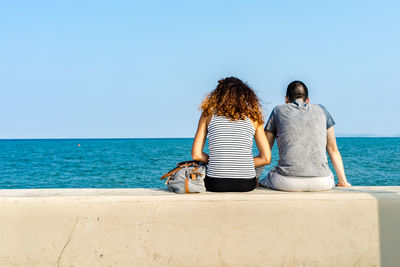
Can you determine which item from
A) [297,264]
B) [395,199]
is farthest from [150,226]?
[395,199]

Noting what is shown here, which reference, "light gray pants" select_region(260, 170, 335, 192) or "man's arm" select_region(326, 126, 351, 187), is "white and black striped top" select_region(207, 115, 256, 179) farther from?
"man's arm" select_region(326, 126, 351, 187)

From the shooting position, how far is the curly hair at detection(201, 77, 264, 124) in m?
3.86

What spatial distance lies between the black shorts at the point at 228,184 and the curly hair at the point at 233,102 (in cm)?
59

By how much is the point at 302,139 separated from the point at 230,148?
28.1 inches

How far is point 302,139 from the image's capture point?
3.91 metres

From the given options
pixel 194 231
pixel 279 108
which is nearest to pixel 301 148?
pixel 279 108

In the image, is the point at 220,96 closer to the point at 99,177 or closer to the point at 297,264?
the point at 297,264

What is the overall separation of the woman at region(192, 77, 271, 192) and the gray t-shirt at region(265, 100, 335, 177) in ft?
0.86

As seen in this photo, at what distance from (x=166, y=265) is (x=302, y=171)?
153 centimetres

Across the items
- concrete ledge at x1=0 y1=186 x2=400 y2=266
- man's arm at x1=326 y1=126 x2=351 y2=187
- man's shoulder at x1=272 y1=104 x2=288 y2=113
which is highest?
man's shoulder at x1=272 y1=104 x2=288 y2=113

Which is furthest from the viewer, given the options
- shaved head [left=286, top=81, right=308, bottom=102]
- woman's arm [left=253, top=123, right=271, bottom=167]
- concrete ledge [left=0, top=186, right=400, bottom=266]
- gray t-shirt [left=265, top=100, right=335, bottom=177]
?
shaved head [left=286, top=81, right=308, bottom=102]

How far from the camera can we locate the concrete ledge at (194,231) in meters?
3.46

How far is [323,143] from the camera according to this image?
157 inches

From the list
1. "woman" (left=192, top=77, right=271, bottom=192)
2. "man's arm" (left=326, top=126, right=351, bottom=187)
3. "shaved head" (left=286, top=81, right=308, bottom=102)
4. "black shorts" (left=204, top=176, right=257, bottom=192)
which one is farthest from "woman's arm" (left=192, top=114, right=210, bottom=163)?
"man's arm" (left=326, top=126, right=351, bottom=187)
